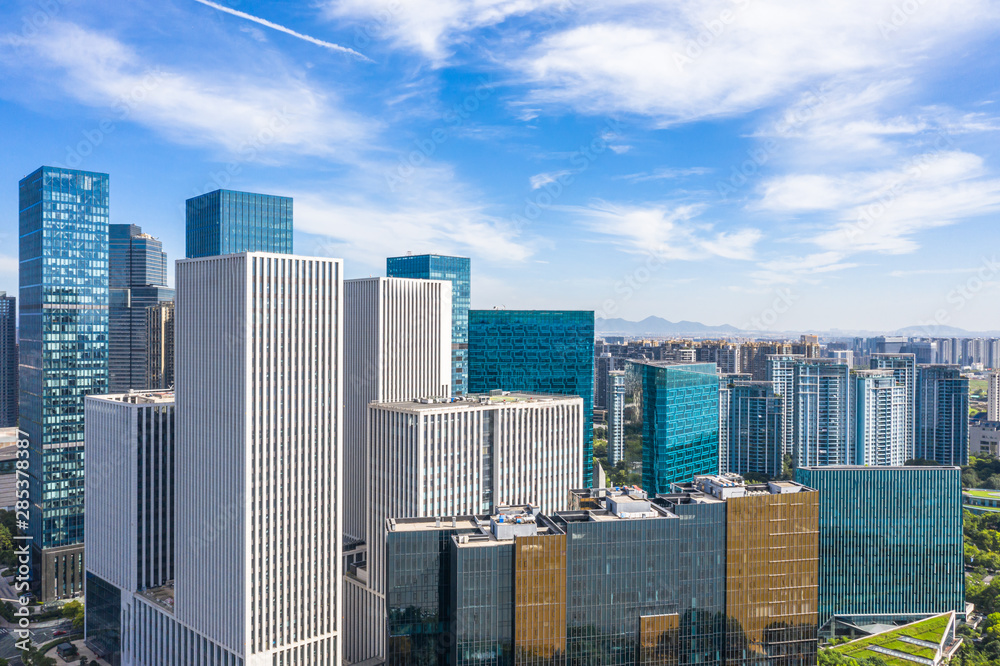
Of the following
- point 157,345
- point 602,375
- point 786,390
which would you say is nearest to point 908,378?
point 786,390

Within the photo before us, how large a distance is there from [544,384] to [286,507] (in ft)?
160

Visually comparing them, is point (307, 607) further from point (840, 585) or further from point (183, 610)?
point (840, 585)

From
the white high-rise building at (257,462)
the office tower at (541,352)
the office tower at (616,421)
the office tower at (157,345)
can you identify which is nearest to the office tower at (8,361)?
the office tower at (157,345)

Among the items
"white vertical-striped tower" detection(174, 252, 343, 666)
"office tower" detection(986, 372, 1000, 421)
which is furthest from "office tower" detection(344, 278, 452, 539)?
"office tower" detection(986, 372, 1000, 421)

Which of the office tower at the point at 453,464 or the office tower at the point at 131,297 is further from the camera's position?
the office tower at the point at 131,297

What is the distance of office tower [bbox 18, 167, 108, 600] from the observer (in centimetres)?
7081

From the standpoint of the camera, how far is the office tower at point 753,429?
3969 inches

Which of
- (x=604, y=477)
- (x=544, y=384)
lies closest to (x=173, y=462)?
(x=544, y=384)

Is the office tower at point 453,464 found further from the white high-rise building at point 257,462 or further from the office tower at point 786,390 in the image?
the office tower at point 786,390

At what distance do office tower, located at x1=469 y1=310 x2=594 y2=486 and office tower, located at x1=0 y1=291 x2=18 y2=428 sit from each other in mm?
87913

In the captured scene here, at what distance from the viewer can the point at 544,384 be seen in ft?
290

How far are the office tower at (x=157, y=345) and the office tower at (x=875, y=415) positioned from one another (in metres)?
104

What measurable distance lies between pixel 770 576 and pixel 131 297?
104m

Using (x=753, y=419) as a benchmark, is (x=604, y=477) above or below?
below
